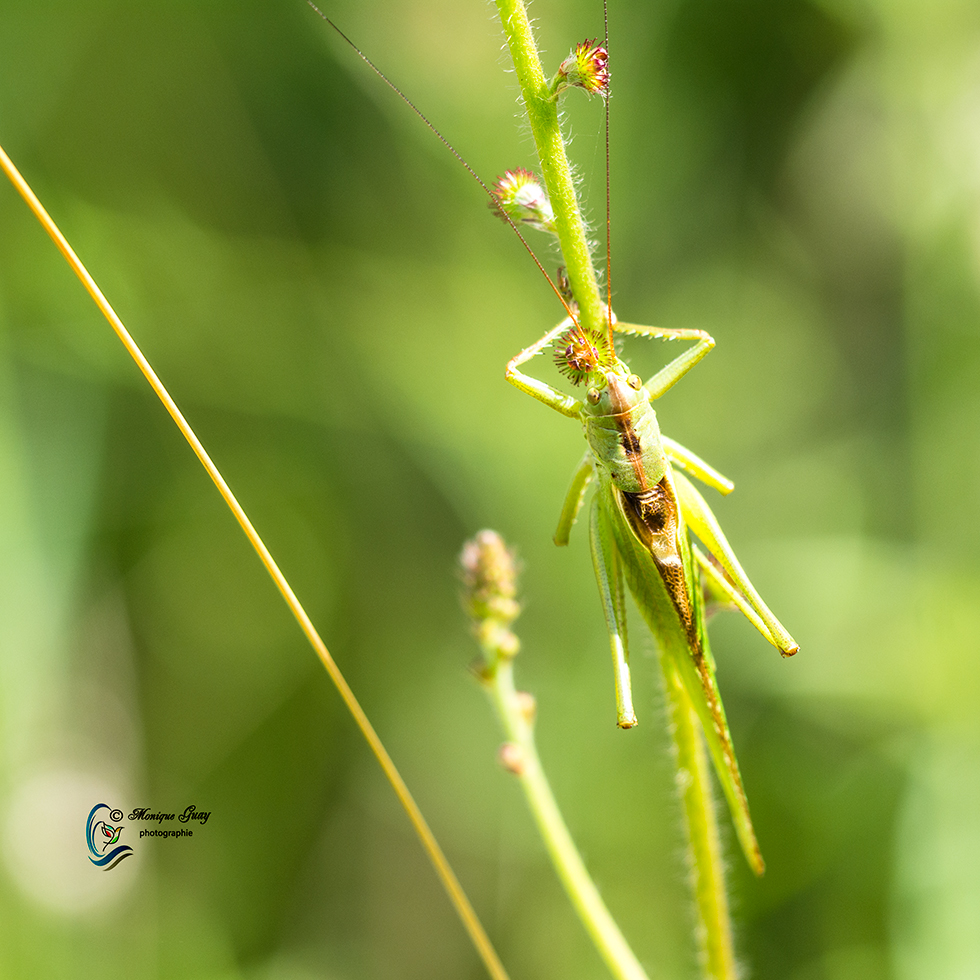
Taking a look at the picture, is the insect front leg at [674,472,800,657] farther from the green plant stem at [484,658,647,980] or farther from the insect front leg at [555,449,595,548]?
the green plant stem at [484,658,647,980]

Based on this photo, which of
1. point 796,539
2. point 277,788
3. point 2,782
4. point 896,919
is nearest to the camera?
point 896,919

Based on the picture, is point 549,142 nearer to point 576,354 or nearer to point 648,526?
point 576,354

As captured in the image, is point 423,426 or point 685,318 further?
point 685,318

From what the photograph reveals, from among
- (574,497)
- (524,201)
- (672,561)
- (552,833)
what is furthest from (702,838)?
(524,201)

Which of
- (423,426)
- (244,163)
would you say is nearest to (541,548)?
(423,426)

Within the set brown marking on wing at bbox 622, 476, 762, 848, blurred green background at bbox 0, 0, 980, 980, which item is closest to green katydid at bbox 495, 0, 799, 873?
brown marking on wing at bbox 622, 476, 762, 848

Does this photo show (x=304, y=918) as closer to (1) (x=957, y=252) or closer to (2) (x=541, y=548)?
(2) (x=541, y=548)
